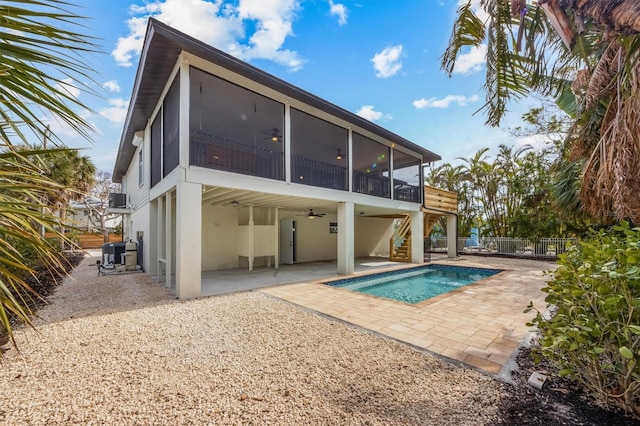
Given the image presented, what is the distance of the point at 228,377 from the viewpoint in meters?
3.20

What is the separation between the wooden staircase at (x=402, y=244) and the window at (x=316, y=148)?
5360 millimetres

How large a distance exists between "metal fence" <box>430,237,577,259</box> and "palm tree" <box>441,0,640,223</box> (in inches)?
443

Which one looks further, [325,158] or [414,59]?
[325,158]

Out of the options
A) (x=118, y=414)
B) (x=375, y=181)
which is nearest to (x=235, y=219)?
(x=375, y=181)

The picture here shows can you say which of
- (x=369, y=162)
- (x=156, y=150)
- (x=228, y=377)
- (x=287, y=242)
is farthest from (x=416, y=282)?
(x=156, y=150)

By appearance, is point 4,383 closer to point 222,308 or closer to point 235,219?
point 222,308

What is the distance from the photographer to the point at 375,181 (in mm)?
12414

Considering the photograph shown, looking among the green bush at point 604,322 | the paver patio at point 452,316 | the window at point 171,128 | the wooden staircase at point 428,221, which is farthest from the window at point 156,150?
the wooden staircase at point 428,221

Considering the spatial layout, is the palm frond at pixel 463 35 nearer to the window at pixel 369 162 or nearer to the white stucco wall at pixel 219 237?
the window at pixel 369 162

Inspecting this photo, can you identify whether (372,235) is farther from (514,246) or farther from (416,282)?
(514,246)

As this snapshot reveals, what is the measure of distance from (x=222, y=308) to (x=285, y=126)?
5423 millimetres

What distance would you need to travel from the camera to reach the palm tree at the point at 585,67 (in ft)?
10.4

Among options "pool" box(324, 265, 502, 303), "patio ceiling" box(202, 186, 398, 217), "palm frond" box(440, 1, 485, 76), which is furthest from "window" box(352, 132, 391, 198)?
"palm frond" box(440, 1, 485, 76)

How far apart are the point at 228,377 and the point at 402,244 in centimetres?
1349
